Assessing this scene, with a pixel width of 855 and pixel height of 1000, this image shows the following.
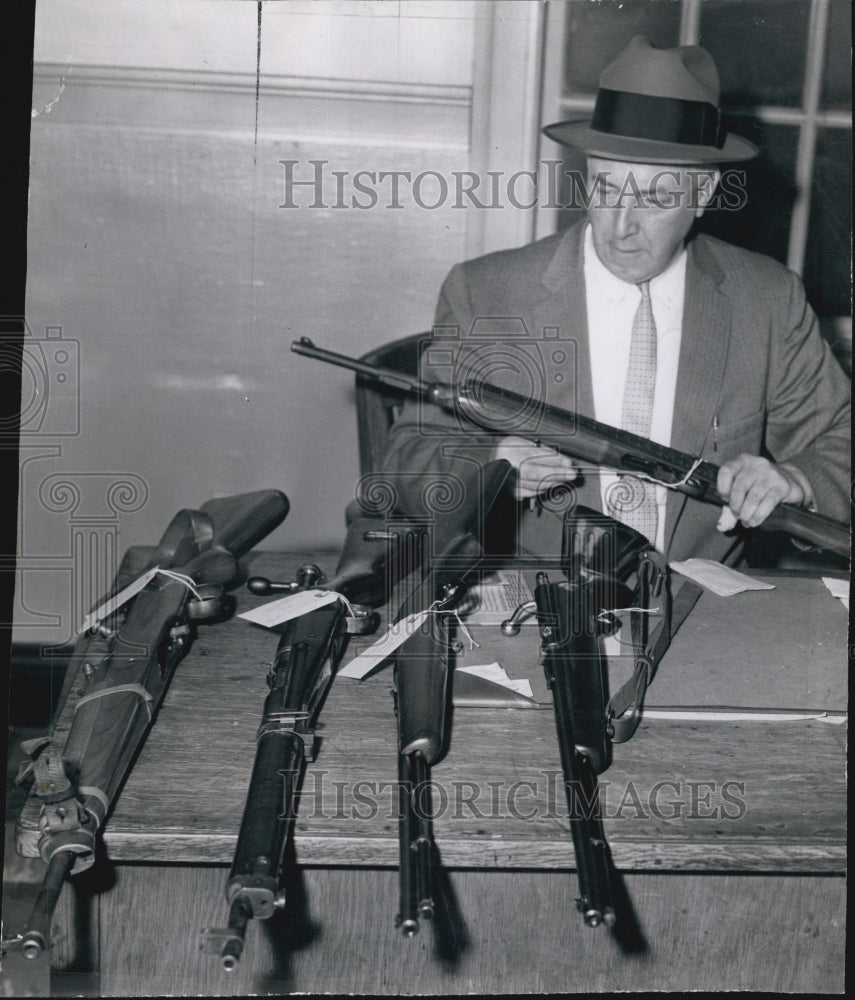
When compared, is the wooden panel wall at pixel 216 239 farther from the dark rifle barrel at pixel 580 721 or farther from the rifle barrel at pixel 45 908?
Answer: the rifle barrel at pixel 45 908

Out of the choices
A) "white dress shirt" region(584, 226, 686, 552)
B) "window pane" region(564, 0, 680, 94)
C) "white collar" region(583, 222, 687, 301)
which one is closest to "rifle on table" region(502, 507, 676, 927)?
"white dress shirt" region(584, 226, 686, 552)

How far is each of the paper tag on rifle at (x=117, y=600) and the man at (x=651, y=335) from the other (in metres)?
0.71

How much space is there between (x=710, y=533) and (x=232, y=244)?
1.69 m

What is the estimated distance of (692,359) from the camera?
2.57 m

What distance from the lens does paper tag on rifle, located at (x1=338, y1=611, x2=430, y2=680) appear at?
1.77 m

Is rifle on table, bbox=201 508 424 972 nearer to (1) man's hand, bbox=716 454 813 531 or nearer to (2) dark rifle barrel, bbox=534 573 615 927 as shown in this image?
(2) dark rifle barrel, bbox=534 573 615 927

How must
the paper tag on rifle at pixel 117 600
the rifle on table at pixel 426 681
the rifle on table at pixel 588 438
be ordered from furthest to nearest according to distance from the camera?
1. the rifle on table at pixel 588 438
2. the paper tag on rifle at pixel 117 600
3. the rifle on table at pixel 426 681

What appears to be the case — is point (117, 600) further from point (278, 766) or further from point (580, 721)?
point (580, 721)

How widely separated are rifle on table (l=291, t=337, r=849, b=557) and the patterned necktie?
225 millimetres

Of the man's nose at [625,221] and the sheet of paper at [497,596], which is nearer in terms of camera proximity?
the sheet of paper at [497,596]

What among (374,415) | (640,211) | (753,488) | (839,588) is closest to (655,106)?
(640,211)

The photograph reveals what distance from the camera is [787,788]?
1.52m

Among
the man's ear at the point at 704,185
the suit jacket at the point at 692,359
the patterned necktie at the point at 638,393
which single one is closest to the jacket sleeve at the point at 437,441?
the suit jacket at the point at 692,359

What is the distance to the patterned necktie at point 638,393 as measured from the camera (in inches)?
101
